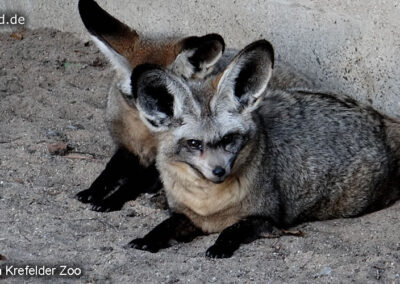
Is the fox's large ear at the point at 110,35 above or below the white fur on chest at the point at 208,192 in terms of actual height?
above

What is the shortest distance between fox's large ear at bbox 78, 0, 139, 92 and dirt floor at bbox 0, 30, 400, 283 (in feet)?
3.33

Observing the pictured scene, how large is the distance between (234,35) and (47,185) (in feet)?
7.59

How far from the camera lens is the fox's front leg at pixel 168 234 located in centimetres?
563

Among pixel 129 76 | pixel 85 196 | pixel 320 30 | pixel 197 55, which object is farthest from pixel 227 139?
pixel 320 30

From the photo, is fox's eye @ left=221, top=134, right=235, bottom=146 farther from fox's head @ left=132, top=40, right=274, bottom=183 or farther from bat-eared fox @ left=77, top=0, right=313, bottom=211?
bat-eared fox @ left=77, top=0, right=313, bottom=211

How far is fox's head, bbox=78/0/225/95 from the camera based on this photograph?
6.35 metres

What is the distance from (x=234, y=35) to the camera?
7.83m

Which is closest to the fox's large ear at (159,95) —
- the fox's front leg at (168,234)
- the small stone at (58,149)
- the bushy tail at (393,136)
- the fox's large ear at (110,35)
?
the fox's front leg at (168,234)

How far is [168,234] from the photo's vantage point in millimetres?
5762

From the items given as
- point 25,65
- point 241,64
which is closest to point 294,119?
point 241,64


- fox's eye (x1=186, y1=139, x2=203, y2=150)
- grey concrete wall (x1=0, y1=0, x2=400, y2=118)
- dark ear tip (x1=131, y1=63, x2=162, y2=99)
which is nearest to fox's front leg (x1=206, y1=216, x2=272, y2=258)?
fox's eye (x1=186, y1=139, x2=203, y2=150)

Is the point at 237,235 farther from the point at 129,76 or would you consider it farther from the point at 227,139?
the point at 129,76

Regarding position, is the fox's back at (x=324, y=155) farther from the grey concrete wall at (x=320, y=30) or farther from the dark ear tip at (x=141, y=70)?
the dark ear tip at (x=141, y=70)

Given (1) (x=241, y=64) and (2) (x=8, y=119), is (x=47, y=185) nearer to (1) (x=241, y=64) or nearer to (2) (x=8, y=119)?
(2) (x=8, y=119)
